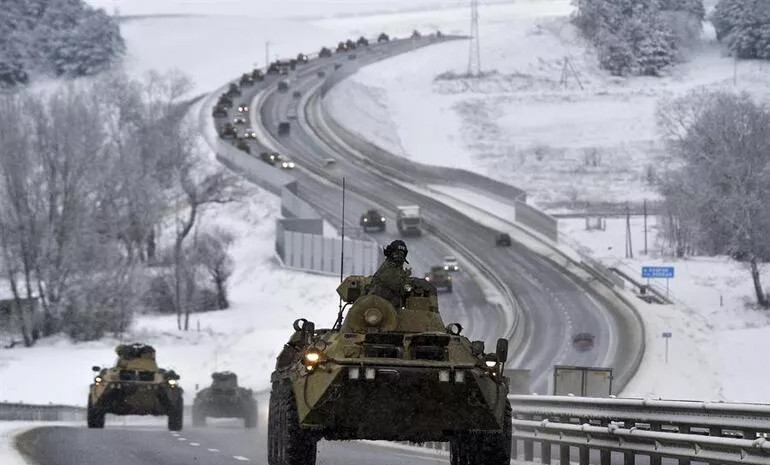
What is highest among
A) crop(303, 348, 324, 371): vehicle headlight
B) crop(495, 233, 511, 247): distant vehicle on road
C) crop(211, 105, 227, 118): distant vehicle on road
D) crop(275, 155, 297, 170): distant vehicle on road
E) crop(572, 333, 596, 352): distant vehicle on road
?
crop(211, 105, 227, 118): distant vehicle on road

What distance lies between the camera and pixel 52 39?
599ft

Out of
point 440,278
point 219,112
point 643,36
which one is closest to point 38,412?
point 440,278

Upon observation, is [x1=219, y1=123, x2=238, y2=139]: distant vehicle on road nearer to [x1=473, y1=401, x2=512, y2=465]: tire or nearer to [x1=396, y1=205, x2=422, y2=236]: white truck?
[x1=396, y1=205, x2=422, y2=236]: white truck

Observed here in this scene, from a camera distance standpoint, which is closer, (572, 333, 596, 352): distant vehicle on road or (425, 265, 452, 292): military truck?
(572, 333, 596, 352): distant vehicle on road

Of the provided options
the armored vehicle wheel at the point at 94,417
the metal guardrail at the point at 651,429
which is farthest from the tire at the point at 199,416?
the metal guardrail at the point at 651,429

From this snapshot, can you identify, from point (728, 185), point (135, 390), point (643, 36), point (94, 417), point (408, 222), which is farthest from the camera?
point (643, 36)

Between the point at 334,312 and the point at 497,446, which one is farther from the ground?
the point at 334,312

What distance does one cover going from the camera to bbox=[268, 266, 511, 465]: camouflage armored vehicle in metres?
17.3

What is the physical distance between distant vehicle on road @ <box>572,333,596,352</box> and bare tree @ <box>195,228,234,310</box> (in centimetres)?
2063

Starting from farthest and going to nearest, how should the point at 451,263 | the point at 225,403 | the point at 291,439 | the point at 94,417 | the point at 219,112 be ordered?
the point at 219,112, the point at 451,263, the point at 225,403, the point at 94,417, the point at 291,439

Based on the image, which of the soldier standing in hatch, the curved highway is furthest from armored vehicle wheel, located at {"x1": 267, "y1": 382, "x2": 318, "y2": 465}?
the curved highway

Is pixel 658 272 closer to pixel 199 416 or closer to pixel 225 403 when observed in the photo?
pixel 199 416

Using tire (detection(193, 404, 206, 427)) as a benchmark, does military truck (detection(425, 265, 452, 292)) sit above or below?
above

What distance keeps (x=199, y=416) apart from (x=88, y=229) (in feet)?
150
